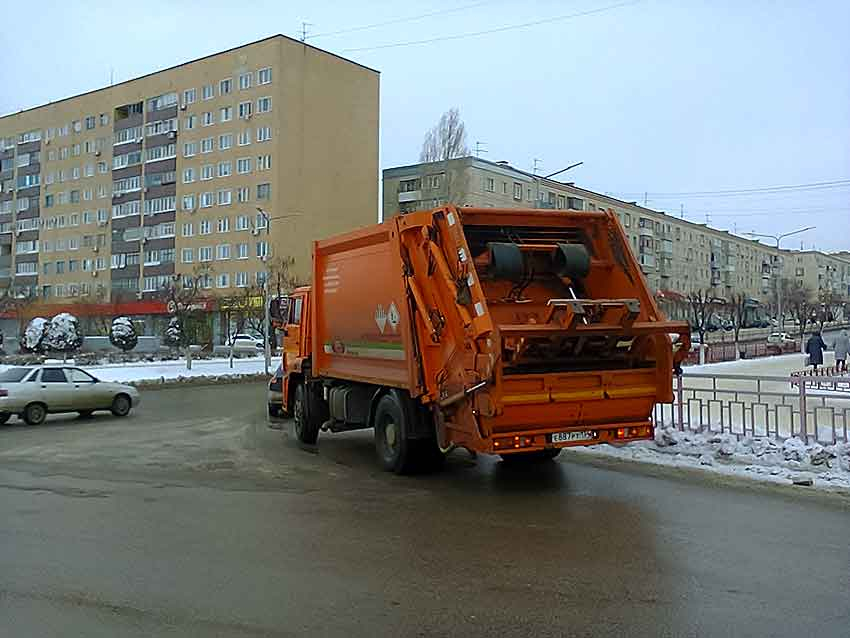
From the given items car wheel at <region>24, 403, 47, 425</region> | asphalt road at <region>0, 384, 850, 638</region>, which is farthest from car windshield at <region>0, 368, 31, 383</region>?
asphalt road at <region>0, 384, 850, 638</region>

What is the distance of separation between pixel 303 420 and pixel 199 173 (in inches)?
2599

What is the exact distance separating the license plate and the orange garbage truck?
1cm

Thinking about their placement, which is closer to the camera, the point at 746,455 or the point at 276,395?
the point at 746,455

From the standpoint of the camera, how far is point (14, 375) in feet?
63.0

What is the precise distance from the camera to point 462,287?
9.21 metres

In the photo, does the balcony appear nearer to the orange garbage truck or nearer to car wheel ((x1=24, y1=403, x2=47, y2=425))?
car wheel ((x1=24, y1=403, x2=47, y2=425))

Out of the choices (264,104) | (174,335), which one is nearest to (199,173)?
(264,104)

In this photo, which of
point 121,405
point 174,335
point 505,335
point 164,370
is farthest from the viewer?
point 174,335

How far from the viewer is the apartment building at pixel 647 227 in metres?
50.0

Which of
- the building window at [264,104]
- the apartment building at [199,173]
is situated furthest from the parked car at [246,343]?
the building window at [264,104]

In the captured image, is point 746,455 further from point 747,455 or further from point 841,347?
point 841,347

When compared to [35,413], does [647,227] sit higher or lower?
higher

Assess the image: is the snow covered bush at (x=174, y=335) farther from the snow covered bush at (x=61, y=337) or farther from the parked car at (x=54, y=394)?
the parked car at (x=54, y=394)

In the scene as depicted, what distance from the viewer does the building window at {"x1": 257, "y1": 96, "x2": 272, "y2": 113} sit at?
229 feet
